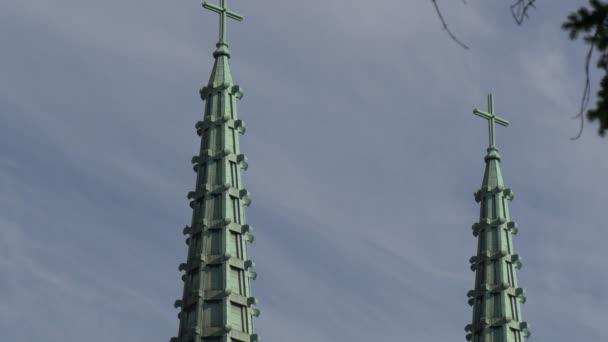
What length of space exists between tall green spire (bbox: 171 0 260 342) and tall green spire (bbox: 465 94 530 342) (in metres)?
10.4

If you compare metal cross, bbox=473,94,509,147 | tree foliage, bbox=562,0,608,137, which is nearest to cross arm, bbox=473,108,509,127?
metal cross, bbox=473,94,509,147

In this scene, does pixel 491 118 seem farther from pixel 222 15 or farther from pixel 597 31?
pixel 597 31

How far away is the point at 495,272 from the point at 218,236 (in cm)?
1217

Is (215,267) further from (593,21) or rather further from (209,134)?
(593,21)

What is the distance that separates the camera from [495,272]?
2479 inches

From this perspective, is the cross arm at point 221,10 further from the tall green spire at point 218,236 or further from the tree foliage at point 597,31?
the tree foliage at point 597,31

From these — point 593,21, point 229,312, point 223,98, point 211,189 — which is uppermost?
point 223,98

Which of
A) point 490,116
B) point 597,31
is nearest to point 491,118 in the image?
point 490,116

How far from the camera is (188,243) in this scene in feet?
188

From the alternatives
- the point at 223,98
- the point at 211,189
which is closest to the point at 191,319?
the point at 211,189

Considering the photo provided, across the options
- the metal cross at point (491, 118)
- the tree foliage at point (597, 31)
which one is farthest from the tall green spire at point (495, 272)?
the tree foliage at point (597, 31)

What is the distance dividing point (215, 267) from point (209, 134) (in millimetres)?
6016

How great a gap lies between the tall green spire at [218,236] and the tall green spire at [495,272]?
34.1 ft

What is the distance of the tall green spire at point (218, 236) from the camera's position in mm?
54625
